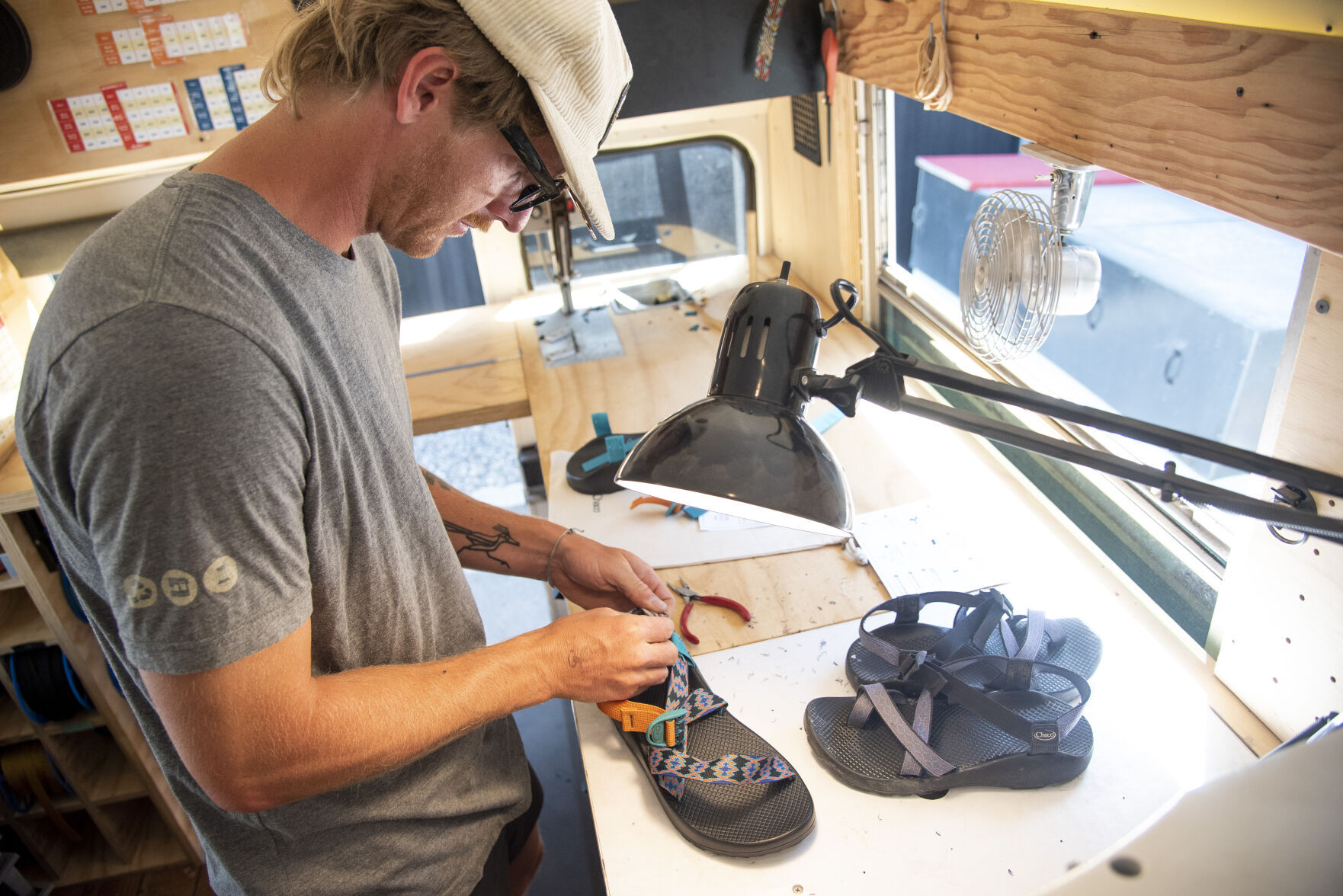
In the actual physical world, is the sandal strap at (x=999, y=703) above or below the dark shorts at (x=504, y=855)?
above

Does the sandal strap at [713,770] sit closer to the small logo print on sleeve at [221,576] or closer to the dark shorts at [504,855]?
the dark shorts at [504,855]

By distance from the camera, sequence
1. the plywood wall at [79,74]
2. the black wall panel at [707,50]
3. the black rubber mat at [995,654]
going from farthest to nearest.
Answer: the plywood wall at [79,74] → the black wall panel at [707,50] → the black rubber mat at [995,654]

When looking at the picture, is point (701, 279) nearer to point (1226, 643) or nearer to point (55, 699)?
point (1226, 643)

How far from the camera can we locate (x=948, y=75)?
133 centimetres

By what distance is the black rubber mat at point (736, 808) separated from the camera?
3.01 ft

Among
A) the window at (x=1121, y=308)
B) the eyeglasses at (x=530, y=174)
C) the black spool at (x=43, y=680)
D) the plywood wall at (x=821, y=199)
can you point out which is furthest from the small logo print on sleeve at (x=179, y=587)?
the plywood wall at (x=821, y=199)

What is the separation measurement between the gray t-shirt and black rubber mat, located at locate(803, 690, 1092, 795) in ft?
1.56

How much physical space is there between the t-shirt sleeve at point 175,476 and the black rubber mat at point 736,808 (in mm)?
502

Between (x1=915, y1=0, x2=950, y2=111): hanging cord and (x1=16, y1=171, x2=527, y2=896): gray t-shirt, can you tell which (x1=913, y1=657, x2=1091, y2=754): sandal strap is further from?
(x1=915, y1=0, x2=950, y2=111): hanging cord

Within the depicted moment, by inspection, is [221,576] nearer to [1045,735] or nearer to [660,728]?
[660,728]

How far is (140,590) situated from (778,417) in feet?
1.90

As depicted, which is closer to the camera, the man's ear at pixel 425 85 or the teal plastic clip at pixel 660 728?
the man's ear at pixel 425 85

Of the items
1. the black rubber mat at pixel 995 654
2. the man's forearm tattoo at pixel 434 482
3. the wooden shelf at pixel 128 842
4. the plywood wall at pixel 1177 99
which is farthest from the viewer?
the wooden shelf at pixel 128 842

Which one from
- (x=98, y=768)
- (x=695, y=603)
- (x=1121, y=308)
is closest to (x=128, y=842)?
(x=98, y=768)
